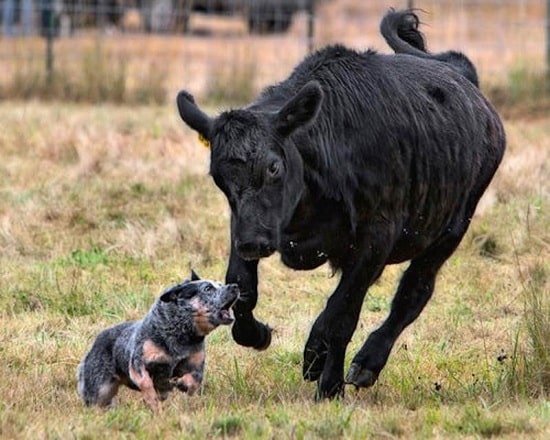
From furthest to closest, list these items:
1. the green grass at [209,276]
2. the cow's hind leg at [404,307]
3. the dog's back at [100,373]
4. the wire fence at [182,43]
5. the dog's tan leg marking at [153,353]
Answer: the wire fence at [182,43], the cow's hind leg at [404,307], the dog's back at [100,373], the dog's tan leg marking at [153,353], the green grass at [209,276]

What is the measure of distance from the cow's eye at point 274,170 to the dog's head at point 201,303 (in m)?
0.70

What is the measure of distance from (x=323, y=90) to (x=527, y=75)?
494 inches

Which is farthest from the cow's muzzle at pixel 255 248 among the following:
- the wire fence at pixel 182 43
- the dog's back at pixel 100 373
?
the wire fence at pixel 182 43

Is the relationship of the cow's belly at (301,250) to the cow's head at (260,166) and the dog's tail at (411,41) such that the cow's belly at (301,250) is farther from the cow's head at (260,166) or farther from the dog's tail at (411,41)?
the dog's tail at (411,41)

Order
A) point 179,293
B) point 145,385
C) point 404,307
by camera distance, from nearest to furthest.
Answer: point 145,385, point 179,293, point 404,307

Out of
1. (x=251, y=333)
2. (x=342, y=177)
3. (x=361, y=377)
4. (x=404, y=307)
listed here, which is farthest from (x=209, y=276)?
(x=342, y=177)

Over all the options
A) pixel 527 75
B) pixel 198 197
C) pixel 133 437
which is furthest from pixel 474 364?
pixel 527 75

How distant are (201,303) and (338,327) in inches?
30.6

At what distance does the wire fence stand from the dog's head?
10.6 meters

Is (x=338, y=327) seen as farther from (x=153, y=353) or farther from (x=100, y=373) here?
(x=100, y=373)

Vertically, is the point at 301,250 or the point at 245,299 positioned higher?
the point at 301,250

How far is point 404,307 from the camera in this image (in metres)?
8.59

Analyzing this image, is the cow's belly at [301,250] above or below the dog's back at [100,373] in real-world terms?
above

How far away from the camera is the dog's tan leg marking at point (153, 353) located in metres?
7.41
